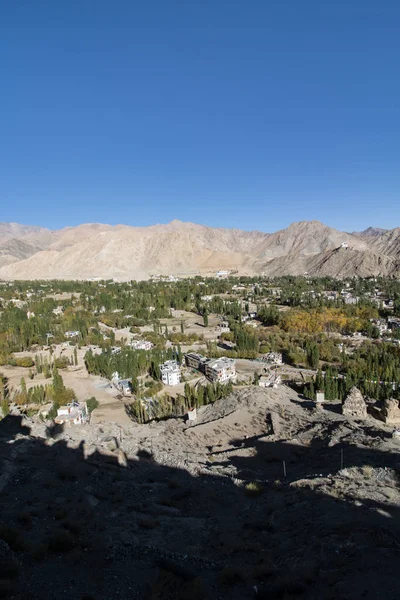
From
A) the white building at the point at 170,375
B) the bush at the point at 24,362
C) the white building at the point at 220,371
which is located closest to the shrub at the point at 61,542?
the white building at the point at 220,371

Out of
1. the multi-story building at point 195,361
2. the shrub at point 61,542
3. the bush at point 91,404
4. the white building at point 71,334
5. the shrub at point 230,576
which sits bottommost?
the bush at point 91,404

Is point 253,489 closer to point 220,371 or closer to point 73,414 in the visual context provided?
point 73,414

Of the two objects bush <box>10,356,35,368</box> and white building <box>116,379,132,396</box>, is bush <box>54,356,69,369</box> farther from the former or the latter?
white building <box>116,379,132,396</box>

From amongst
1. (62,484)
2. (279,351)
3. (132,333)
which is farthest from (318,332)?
(62,484)

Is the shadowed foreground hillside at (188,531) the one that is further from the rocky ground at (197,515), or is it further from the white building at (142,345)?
the white building at (142,345)

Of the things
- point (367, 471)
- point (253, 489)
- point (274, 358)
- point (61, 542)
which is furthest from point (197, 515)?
point (274, 358)

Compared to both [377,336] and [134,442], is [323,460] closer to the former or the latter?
[134,442]

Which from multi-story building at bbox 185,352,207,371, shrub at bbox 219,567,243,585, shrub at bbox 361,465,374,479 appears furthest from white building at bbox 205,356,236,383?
shrub at bbox 219,567,243,585
